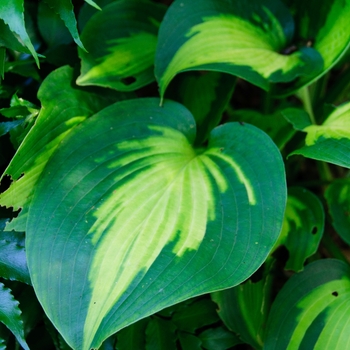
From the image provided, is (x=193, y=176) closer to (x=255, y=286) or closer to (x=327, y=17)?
(x=255, y=286)

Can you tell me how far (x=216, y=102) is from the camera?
972mm

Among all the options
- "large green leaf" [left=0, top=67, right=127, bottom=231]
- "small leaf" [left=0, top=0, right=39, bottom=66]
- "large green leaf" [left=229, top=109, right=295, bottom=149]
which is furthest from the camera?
"large green leaf" [left=229, top=109, right=295, bottom=149]

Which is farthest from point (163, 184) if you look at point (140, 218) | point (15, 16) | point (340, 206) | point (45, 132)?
point (340, 206)

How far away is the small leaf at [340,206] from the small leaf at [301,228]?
44 mm

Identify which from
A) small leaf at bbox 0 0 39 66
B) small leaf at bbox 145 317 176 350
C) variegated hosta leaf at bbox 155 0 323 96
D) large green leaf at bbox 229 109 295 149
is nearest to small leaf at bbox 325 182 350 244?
large green leaf at bbox 229 109 295 149

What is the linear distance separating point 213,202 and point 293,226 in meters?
0.28

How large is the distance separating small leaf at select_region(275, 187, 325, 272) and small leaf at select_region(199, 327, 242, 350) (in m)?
0.17

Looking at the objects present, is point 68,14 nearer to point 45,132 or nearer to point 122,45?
point 45,132

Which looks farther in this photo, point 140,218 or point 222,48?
point 222,48

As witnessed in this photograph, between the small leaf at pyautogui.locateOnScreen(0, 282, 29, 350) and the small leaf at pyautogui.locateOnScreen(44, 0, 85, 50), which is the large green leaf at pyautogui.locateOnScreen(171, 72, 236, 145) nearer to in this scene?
the small leaf at pyautogui.locateOnScreen(44, 0, 85, 50)

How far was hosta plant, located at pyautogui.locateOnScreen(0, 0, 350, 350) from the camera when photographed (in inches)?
24.2

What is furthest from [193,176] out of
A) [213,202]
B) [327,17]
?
[327,17]

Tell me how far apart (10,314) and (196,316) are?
356 mm

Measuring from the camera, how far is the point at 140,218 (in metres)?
0.67
